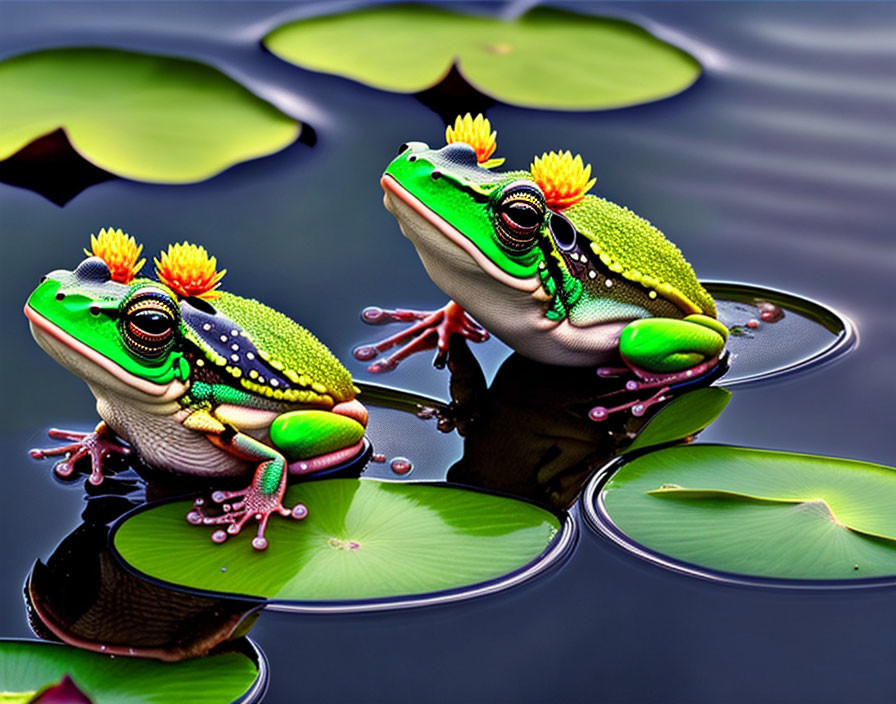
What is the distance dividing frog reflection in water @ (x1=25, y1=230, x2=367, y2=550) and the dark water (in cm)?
34

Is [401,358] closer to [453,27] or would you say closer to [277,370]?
[277,370]

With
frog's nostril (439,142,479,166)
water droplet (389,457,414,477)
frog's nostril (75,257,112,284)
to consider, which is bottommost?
water droplet (389,457,414,477)

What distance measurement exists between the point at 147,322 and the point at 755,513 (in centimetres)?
169

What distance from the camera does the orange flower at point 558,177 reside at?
147 inches

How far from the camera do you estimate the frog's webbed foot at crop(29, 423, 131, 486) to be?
133 inches

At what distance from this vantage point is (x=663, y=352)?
12.3ft

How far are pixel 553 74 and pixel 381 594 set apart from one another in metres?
3.24

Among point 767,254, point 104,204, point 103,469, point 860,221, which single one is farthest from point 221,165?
point 860,221

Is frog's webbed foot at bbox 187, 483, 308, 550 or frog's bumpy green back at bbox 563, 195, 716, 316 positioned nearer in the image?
frog's webbed foot at bbox 187, 483, 308, 550

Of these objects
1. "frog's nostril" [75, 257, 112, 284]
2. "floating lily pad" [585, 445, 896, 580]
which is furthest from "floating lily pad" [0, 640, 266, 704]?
"floating lily pad" [585, 445, 896, 580]

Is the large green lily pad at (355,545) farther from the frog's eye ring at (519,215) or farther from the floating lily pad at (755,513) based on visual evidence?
the frog's eye ring at (519,215)

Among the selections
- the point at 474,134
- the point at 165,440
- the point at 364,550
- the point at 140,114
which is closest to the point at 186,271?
the point at 165,440

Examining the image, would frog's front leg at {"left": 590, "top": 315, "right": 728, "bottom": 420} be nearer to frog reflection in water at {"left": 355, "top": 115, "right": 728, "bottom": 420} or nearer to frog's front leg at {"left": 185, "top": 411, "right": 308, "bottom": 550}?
frog reflection in water at {"left": 355, "top": 115, "right": 728, "bottom": 420}

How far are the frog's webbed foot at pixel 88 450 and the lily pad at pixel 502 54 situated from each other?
8.25 ft
